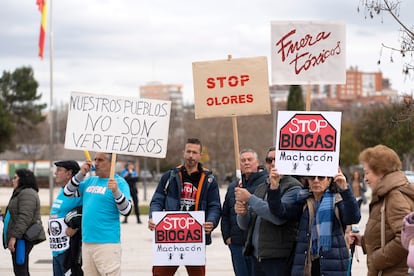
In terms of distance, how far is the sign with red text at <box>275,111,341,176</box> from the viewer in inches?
290

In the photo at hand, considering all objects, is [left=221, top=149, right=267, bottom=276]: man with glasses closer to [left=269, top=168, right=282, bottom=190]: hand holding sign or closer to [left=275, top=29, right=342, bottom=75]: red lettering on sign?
[left=275, top=29, right=342, bottom=75]: red lettering on sign

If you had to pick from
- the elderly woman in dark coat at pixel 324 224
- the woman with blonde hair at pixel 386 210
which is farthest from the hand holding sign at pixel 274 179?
the woman with blonde hair at pixel 386 210

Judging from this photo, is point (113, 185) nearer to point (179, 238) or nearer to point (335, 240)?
point (179, 238)

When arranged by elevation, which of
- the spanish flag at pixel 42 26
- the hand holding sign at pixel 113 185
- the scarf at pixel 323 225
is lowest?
the scarf at pixel 323 225

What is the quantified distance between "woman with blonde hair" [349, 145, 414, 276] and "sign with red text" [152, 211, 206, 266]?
2.92 meters

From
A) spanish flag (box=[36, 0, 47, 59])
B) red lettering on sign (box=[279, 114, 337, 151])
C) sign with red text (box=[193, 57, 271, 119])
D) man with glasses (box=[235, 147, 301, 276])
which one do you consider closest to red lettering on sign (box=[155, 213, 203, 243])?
sign with red text (box=[193, 57, 271, 119])

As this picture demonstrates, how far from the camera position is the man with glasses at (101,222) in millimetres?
9156

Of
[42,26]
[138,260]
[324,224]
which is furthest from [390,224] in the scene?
[42,26]

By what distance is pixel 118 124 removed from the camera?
9.50m

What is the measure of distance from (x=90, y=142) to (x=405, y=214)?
4.09 m

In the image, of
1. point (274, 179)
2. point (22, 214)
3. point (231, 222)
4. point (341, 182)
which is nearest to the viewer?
point (341, 182)

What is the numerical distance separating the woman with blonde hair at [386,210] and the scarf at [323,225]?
0.63 meters

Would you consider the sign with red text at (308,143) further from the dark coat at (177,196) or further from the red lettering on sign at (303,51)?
the dark coat at (177,196)

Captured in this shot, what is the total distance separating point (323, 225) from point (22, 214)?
4589 mm
